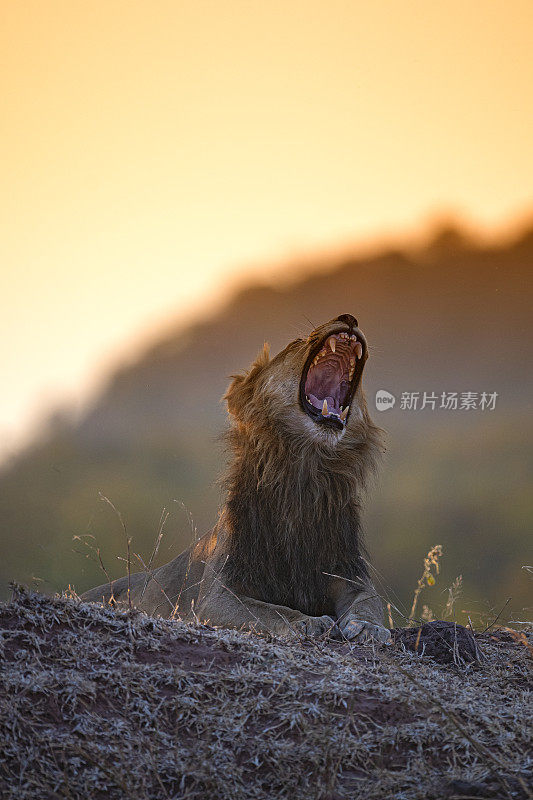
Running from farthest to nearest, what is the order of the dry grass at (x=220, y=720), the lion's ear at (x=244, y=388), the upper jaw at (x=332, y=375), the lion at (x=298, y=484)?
the lion's ear at (x=244, y=388) < the upper jaw at (x=332, y=375) < the lion at (x=298, y=484) < the dry grass at (x=220, y=720)

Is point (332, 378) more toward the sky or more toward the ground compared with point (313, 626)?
more toward the sky

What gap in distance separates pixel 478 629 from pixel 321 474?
1231mm

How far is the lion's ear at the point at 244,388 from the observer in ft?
16.8

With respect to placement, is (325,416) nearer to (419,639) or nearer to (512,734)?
(419,639)

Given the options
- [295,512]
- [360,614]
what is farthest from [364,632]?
[295,512]

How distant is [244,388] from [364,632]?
1790 mm

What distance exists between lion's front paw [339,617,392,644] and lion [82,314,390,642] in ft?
2.05

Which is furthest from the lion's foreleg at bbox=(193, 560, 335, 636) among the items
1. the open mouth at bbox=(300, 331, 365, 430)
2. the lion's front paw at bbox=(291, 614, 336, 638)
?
the open mouth at bbox=(300, 331, 365, 430)

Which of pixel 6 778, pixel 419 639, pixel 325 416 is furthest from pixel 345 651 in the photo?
pixel 325 416

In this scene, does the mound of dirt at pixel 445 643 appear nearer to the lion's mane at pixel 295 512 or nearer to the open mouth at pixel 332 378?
the lion's mane at pixel 295 512

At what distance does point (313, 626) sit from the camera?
388 centimetres

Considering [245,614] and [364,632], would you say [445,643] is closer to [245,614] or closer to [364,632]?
[364,632]

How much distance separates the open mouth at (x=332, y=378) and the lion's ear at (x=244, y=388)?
0.95 feet

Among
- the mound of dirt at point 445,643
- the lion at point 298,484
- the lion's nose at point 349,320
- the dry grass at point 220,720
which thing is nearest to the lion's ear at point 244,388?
the lion at point 298,484
